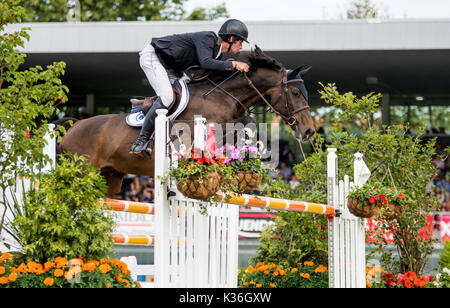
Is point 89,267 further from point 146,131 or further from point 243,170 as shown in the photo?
point 146,131

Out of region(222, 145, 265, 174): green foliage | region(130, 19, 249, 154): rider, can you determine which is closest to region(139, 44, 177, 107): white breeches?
region(130, 19, 249, 154): rider

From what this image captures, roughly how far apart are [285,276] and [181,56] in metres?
2.10

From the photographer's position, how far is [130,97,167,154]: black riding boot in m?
5.05

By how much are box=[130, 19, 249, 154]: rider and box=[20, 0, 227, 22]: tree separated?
2074cm

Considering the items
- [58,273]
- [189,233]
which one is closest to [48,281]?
[58,273]

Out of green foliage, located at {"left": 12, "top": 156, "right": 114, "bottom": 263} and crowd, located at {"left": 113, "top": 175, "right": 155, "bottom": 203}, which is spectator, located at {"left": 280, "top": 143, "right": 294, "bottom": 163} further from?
green foliage, located at {"left": 12, "top": 156, "right": 114, "bottom": 263}

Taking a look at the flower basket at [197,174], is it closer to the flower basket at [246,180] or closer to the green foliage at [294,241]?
the flower basket at [246,180]

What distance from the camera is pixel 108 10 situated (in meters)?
25.7

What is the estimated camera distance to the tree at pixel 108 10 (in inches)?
1009
